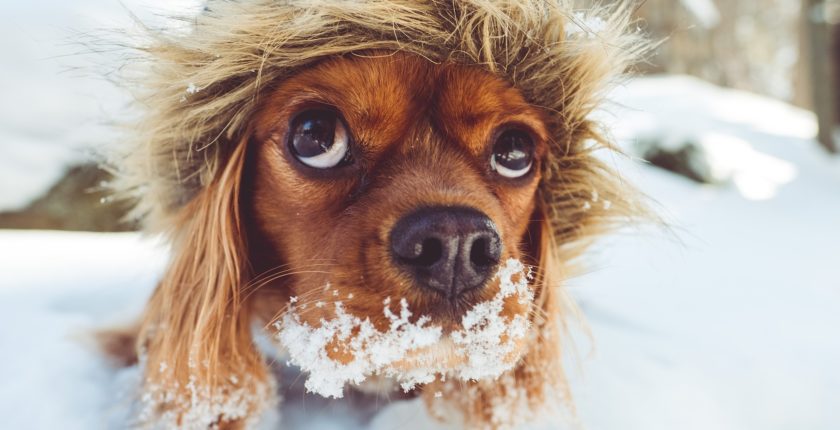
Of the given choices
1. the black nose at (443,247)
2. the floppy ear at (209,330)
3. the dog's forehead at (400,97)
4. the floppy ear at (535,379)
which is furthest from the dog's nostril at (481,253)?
the floppy ear at (209,330)

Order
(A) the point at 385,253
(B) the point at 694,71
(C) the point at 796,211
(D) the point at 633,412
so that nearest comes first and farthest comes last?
(A) the point at 385,253 < (D) the point at 633,412 < (C) the point at 796,211 < (B) the point at 694,71

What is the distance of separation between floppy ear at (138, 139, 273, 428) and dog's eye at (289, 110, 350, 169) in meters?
0.18

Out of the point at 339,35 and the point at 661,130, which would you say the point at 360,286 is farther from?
the point at 661,130

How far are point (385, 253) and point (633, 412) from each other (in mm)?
938

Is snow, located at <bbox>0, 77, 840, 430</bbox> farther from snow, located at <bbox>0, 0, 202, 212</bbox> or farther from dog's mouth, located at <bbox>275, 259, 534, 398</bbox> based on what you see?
snow, located at <bbox>0, 0, 202, 212</bbox>

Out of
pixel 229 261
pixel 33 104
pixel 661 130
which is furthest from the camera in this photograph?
pixel 661 130

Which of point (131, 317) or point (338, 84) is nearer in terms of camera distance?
point (338, 84)

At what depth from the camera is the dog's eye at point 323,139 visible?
49.6 inches

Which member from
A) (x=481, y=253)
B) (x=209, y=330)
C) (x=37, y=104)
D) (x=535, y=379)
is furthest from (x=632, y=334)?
(x=37, y=104)

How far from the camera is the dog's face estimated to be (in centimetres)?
110

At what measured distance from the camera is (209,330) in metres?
1.37

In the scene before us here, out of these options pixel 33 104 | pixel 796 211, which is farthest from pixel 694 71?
pixel 33 104

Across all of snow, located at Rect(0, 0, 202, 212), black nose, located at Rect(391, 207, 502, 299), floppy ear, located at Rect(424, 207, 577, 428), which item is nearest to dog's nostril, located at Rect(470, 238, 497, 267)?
black nose, located at Rect(391, 207, 502, 299)

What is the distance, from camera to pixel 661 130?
5230mm
